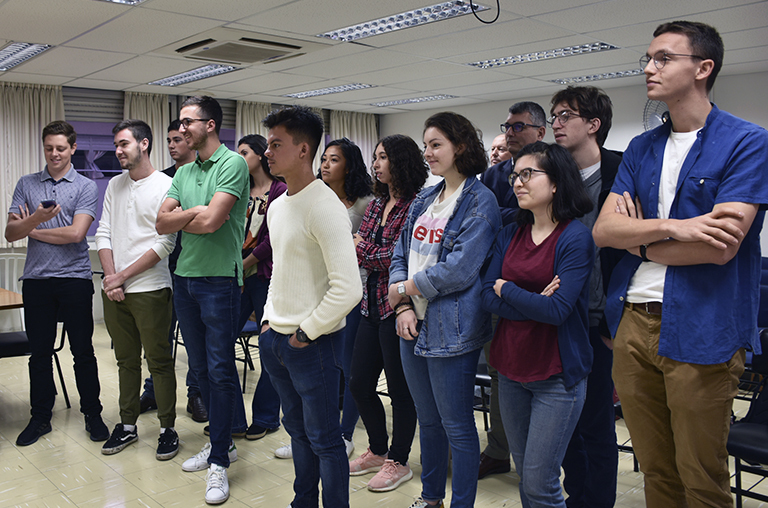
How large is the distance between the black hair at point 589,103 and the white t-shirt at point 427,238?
468 millimetres

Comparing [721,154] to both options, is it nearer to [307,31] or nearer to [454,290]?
[454,290]

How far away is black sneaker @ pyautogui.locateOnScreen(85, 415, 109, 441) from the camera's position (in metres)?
3.43

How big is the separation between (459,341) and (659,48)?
1095 millimetres

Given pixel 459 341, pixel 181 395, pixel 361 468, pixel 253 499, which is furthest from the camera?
pixel 181 395

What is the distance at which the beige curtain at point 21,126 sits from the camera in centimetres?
652

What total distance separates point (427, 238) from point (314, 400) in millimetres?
712

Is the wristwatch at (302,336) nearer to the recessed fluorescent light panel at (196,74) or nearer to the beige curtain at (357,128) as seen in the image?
the recessed fluorescent light panel at (196,74)

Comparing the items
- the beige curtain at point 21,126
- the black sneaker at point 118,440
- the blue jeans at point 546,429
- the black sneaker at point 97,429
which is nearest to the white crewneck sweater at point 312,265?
the blue jeans at point 546,429

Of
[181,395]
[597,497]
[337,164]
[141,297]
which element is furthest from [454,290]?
[181,395]

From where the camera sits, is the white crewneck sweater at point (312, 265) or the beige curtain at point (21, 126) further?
the beige curtain at point (21, 126)

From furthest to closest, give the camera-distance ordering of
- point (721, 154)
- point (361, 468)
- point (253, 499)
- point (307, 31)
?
point (307, 31) → point (361, 468) → point (253, 499) → point (721, 154)

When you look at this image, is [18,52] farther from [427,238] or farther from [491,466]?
[491,466]

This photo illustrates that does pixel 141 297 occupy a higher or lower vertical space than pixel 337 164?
lower

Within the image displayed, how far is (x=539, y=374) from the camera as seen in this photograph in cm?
188
